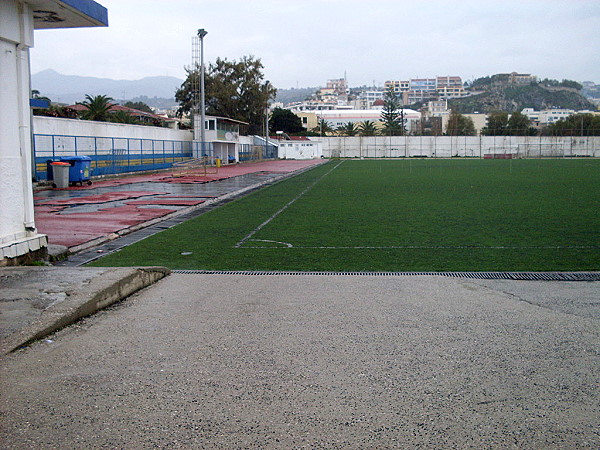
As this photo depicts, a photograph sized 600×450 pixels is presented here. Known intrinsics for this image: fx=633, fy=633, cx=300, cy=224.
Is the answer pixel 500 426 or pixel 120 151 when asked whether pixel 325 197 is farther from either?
pixel 120 151

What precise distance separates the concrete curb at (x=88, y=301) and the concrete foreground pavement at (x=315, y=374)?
12cm

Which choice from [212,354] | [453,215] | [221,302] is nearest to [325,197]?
[453,215]

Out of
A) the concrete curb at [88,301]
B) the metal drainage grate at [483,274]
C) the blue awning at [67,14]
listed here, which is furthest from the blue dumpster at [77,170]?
the concrete curb at [88,301]

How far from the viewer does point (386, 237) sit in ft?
42.3

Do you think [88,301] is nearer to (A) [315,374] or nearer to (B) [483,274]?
(A) [315,374]

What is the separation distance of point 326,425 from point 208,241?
8870mm

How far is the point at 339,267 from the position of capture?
9812 millimetres

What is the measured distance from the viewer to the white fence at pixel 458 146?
95875 mm

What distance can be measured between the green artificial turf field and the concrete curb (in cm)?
169

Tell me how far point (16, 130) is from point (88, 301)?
141 inches

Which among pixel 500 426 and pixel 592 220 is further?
pixel 592 220

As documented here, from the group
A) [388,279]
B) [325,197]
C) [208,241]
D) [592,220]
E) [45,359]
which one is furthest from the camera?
[325,197]

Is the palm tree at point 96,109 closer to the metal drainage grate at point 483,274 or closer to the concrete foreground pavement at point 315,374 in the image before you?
the metal drainage grate at point 483,274

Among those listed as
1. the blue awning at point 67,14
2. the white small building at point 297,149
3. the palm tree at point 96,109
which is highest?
the palm tree at point 96,109
